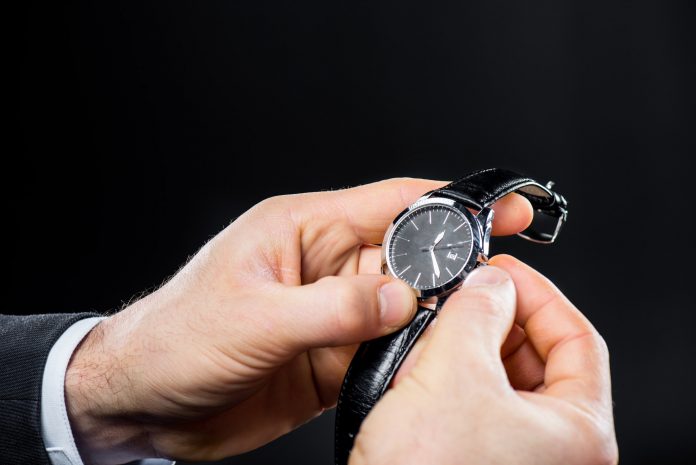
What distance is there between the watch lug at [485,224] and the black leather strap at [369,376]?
18 cm

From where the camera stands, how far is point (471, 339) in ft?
3.90

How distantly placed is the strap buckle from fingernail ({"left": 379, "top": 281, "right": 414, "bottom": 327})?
505 mm

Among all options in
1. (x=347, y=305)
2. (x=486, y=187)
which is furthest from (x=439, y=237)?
(x=347, y=305)

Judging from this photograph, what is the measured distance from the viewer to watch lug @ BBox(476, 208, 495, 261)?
4.97ft

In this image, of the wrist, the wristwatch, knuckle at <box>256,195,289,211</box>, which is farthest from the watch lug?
the wrist

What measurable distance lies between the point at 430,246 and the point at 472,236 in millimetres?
102

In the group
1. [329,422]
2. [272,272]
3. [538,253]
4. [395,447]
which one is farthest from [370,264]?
[538,253]

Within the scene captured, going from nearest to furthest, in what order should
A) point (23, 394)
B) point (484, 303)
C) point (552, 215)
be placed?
point (484, 303) < point (23, 394) < point (552, 215)

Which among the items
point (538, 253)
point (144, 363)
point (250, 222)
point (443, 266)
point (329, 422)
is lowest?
point (329, 422)

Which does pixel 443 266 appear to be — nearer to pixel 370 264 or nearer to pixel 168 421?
pixel 370 264

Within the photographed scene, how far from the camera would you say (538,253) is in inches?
133

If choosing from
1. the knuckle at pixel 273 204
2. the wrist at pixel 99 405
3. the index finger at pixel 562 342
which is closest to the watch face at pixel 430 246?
the index finger at pixel 562 342

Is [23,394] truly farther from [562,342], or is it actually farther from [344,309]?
[562,342]

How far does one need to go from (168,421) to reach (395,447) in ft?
2.51
